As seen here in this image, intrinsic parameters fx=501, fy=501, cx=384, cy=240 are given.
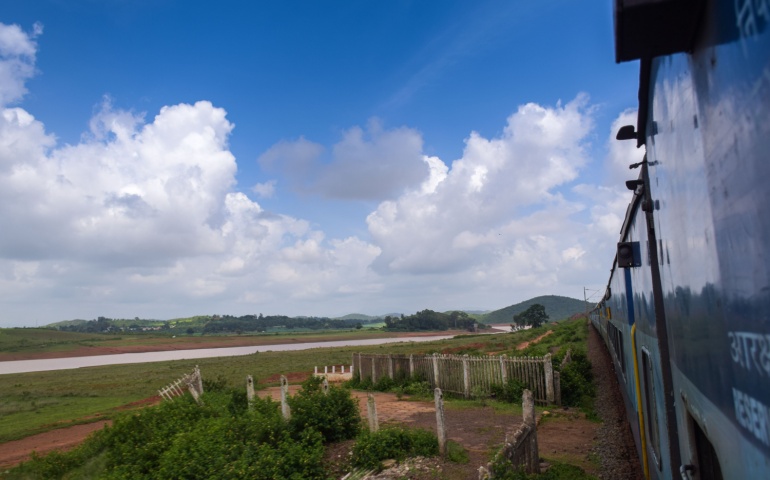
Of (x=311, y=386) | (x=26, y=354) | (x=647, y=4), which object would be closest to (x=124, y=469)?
(x=311, y=386)

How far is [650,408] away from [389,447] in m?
6.21

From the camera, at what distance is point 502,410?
14477 millimetres

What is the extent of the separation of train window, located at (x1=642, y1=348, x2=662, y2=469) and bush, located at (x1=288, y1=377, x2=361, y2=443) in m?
8.09

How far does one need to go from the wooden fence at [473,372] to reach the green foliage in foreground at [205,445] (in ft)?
18.9

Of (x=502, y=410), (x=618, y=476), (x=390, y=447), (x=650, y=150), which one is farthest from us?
(x=502, y=410)

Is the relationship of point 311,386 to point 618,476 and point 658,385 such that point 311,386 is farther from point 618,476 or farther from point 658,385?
point 658,385

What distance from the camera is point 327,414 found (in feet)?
38.8

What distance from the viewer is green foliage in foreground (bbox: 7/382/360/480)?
29.9ft

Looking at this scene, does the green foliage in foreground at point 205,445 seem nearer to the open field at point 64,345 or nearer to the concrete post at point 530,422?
the concrete post at point 530,422

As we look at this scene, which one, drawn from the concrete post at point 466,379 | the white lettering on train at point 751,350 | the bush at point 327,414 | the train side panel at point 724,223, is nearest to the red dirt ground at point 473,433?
the concrete post at point 466,379

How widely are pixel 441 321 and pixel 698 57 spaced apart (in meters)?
166

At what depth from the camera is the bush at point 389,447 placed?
376 inches

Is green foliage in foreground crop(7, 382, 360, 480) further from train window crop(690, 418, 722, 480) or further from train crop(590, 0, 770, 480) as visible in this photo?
train crop(590, 0, 770, 480)

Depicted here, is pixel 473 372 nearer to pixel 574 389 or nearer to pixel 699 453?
pixel 574 389
